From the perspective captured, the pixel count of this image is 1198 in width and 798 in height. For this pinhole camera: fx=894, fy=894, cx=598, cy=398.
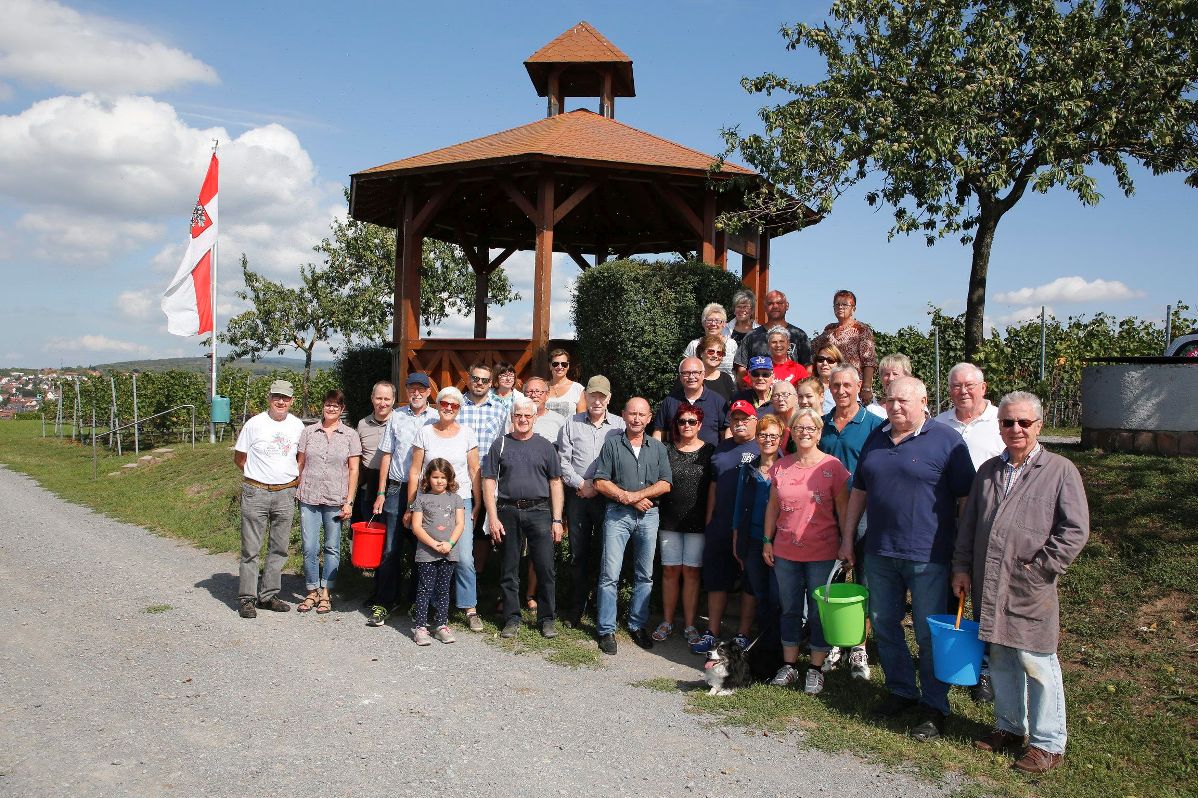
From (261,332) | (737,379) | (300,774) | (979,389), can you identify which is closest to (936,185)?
(737,379)

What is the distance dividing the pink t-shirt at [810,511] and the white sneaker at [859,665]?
0.76 m

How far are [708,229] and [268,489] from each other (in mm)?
6589

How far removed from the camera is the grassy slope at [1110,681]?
4.26 m

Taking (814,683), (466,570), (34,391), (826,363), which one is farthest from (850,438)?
(34,391)

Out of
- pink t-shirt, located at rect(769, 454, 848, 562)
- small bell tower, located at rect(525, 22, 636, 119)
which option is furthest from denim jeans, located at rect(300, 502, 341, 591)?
small bell tower, located at rect(525, 22, 636, 119)

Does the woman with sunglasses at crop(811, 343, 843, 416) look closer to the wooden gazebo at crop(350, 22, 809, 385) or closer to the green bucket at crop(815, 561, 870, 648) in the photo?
the green bucket at crop(815, 561, 870, 648)

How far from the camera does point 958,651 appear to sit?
172 inches

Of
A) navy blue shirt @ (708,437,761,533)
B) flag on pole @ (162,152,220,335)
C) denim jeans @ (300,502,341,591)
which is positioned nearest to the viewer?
navy blue shirt @ (708,437,761,533)

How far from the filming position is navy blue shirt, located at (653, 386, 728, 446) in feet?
21.1

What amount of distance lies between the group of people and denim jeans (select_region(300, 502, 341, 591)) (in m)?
0.02

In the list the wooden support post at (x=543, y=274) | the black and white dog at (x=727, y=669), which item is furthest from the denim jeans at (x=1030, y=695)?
the wooden support post at (x=543, y=274)

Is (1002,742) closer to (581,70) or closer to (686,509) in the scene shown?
(686,509)

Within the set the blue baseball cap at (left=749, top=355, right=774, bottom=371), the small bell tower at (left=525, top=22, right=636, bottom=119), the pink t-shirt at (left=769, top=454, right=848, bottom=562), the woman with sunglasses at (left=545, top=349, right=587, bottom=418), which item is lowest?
the pink t-shirt at (left=769, top=454, right=848, bottom=562)

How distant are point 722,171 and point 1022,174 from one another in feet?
11.9
